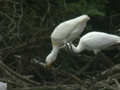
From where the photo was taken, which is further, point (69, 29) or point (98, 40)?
point (98, 40)

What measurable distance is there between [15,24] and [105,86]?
178 cm

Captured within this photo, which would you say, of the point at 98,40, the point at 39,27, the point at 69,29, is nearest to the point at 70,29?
the point at 69,29

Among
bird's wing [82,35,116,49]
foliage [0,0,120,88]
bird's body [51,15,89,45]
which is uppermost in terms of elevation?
foliage [0,0,120,88]

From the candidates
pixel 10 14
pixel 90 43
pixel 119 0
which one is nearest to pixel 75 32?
pixel 90 43

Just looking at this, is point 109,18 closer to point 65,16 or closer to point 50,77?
point 65,16

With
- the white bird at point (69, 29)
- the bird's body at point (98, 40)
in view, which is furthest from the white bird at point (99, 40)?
the white bird at point (69, 29)

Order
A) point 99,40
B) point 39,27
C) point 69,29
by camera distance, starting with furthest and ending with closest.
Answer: point 39,27
point 99,40
point 69,29

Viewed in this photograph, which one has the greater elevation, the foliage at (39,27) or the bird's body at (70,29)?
the foliage at (39,27)

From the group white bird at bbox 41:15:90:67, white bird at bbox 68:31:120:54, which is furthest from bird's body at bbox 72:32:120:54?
white bird at bbox 41:15:90:67

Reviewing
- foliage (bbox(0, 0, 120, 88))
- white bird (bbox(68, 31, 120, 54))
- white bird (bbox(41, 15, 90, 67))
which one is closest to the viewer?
white bird (bbox(41, 15, 90, 67))

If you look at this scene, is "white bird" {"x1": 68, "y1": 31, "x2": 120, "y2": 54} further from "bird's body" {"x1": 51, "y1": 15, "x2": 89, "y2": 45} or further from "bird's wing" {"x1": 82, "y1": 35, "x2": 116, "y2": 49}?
"bird's body" {"x1": 51, "y1": 15, "x2": 89, "y2": 45}

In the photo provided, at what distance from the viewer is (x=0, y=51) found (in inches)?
178

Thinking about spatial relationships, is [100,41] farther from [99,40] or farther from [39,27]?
[39,27]

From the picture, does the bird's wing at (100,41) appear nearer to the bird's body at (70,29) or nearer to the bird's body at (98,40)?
the bird's body at (98,40)
